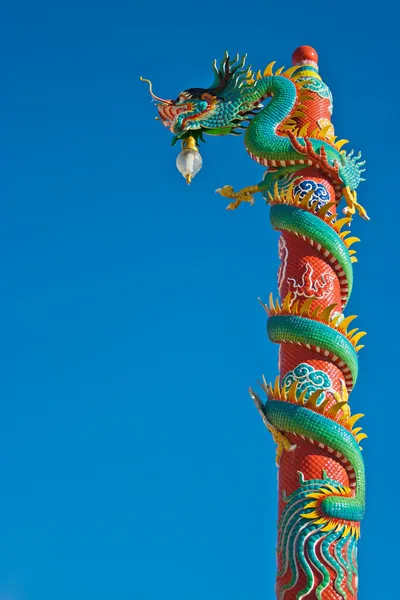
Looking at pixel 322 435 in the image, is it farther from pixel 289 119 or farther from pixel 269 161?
pixel 289 119

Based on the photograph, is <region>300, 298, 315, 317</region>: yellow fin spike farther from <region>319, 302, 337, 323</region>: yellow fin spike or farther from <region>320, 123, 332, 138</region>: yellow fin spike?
<region>320, 123, 332, 138</region>: yellow fin spike

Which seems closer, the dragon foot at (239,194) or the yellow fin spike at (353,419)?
the yellow fin spike at (353,419)

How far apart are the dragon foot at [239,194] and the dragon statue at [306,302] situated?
0.6 inches

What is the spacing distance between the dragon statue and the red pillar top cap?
0.02 meters

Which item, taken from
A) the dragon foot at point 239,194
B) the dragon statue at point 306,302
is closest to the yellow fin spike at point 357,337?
the dragon statue at point 306,302

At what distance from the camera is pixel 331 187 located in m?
12.2

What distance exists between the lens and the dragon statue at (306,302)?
966 centimetres

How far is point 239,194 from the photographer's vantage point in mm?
12930

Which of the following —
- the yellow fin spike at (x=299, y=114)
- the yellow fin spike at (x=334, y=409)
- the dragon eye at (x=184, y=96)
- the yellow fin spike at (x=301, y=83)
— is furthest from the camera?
the dragon eye at (x=184, y=96)

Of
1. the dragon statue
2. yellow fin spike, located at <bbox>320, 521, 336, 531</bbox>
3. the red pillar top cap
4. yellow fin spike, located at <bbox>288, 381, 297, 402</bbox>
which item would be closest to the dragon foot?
the dragon statue

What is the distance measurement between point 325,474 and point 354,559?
0.98 m

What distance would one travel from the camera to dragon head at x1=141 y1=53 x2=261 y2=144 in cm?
1308

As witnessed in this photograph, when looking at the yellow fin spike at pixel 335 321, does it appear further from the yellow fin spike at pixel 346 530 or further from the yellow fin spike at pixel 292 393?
the yellow fin spike at pixel 346 530

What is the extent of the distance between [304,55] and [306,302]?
4751mm
